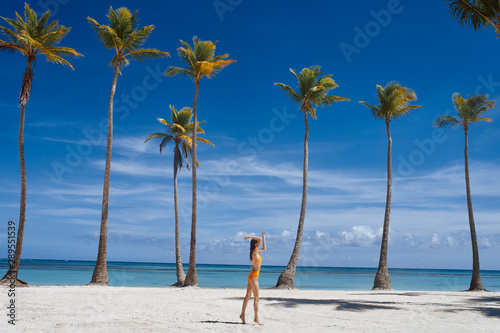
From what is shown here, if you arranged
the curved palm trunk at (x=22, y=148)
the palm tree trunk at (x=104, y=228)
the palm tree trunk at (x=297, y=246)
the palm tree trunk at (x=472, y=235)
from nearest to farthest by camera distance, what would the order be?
the curved palm trunk at (x=22, y=148) < the palm tree trunk at (x=104, y=228) < the palm tree trunk at (x=297, y=246) < the palm tree trunk at (x=472, y=235)

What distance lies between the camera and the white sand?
351 inches

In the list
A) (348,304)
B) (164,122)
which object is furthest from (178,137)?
(348,304)

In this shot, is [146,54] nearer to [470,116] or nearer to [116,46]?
[116,46]

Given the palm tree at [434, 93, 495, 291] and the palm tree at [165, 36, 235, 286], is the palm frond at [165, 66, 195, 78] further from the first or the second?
the palm tree at [434, 93, 495, 291]

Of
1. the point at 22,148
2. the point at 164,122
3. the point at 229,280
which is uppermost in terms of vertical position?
the point at 164,122

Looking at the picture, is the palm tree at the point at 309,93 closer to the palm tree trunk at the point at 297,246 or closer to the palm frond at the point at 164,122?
the palm tree trunk at the point at 297,246

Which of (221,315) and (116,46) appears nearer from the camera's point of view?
(221,315)

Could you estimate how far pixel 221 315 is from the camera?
36.1ft

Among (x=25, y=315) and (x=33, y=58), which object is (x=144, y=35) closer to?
(x=33, y=58)

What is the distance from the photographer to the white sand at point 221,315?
891 cm

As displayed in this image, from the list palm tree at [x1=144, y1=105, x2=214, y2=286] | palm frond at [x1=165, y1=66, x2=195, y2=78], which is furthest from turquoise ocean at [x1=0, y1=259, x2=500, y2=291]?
palm frond at [x1=165, y1=66, x2=195, y2=78]

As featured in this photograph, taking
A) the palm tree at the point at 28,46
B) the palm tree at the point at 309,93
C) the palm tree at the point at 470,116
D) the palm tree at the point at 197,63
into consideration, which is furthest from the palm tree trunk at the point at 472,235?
the palm tree at the point at 28,46

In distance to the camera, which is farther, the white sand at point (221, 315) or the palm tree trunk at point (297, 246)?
the palm tree trunk at point (297, 246)

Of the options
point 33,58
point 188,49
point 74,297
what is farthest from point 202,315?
point 188,49
